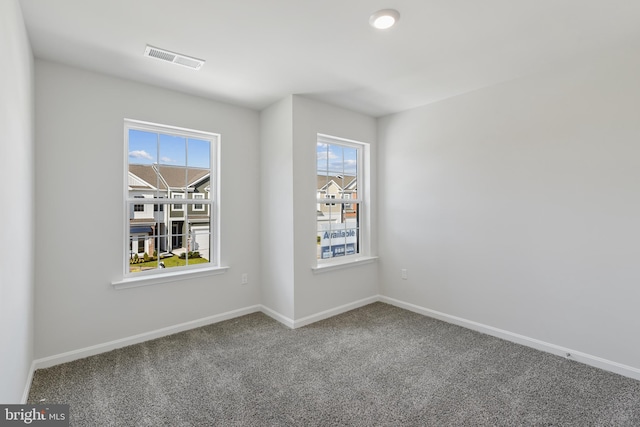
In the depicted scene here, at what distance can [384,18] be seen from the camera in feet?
6.55

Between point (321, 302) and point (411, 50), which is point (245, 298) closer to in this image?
point (321, 302)

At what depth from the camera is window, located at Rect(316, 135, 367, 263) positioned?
12.6 ft

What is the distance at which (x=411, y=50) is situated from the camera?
242 cm

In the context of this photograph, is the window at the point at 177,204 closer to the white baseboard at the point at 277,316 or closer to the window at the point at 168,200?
the window at the point at 168,200

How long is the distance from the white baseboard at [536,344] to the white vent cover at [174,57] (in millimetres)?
3487

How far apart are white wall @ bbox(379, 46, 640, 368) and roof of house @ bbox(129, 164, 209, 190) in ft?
8.26

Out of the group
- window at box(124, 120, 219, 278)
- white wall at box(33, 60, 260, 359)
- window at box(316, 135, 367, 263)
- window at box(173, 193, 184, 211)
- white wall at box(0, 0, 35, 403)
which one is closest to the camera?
white wall at box(0, 0, 35, 403)

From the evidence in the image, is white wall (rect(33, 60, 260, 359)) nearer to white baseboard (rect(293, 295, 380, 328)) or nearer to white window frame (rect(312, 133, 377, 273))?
white baseboard (rect(293, 295, 380, 328))

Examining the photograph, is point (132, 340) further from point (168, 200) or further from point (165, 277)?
point (168, 200)

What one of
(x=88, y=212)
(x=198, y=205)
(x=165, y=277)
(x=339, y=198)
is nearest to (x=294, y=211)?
(x=339, y=198)

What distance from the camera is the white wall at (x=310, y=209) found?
11.0 feet

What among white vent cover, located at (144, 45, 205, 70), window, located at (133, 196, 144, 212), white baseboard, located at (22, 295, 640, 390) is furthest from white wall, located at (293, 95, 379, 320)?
window, located at (133, 196, 144, 212)

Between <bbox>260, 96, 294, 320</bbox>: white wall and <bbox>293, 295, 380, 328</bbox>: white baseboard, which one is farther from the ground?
<bbox>260, 96, 294, 320</bbox>: white wall

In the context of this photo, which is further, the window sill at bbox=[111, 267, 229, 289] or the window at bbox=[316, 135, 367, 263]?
the window at bbox=[316, 135, 367, 263]
